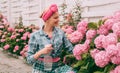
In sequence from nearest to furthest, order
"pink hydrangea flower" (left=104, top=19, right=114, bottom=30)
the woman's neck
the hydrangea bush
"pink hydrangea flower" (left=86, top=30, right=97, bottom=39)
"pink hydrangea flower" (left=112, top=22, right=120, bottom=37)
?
the hydrangea bush < "pink hydrangea flower" (left=112, top=22, right=120, bottom=37) < "pink hydrangea flower" (left=104, top=19, right=114, bottom=30) < "pink hydrangea flower" (left=86, top=30, right=97, bottom=39) < the woman's neck

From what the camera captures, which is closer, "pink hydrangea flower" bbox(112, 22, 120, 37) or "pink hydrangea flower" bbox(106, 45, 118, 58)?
"pink hydrangea flower" bbox(106, 45, 118, 58)

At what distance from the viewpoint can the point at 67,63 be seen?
15.2 feet

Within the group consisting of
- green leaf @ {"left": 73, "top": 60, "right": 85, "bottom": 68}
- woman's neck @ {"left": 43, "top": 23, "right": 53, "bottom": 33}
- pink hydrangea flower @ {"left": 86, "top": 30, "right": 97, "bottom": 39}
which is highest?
woman's neck @ {"left": 43, "top": 23, "right": 53, "bottom": 33}

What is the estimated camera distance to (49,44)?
4238 mm

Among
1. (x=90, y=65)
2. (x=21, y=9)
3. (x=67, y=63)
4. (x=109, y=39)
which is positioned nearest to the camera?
(x=109, y=39)

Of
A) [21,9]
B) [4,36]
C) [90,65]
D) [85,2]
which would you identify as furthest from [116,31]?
[21,9]

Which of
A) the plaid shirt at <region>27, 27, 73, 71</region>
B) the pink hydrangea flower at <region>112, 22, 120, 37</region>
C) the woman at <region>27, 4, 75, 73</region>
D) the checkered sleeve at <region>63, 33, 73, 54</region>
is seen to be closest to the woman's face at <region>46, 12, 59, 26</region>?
the woman at <region>27, 4, 75, 73</region>

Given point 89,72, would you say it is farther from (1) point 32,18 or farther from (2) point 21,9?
(2) point 21,9

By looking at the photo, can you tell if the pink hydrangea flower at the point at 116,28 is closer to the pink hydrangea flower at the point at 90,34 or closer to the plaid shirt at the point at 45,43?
the pink hydrangea flower at the point at 90,34

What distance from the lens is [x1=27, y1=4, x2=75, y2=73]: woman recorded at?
14.2 feet

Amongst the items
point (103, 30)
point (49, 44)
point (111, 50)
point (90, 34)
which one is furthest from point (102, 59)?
point (49, 44)

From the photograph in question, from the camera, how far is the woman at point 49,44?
4.32m

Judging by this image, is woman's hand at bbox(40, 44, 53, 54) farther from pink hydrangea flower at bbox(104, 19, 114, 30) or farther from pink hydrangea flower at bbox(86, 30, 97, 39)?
pink hydrangea flower at bbox(104, 19, 114, 30)

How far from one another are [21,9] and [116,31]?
35.6ft
